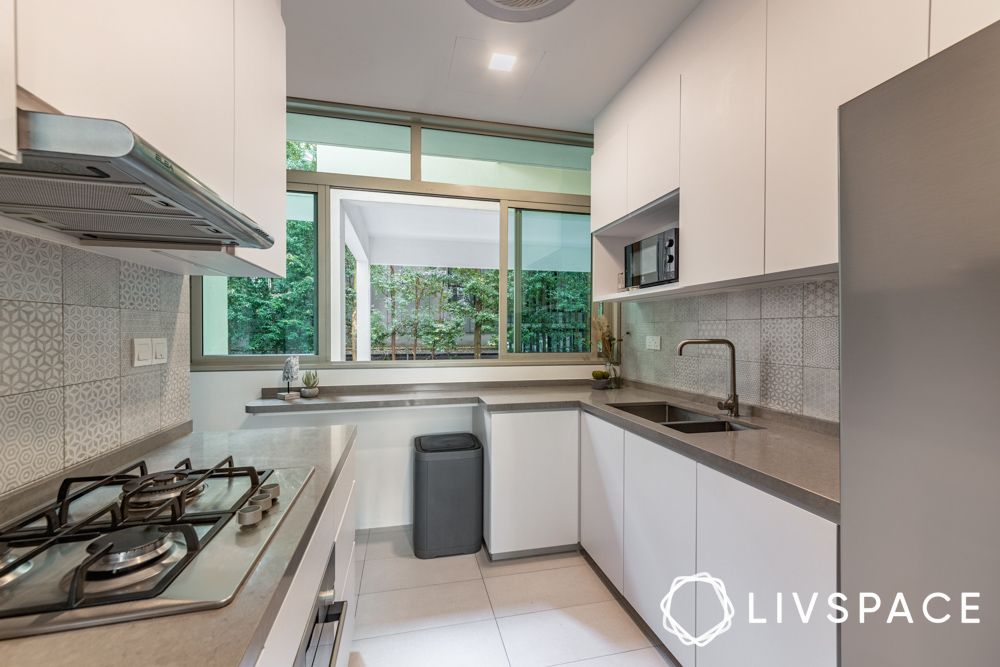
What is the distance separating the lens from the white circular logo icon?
1229 millimetres

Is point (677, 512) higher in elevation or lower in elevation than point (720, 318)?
lower

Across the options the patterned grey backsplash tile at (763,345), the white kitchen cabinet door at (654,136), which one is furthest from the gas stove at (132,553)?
the white kitchen cabinet door at (654,136)

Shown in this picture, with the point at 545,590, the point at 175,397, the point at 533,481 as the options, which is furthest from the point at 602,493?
the point at 175,397

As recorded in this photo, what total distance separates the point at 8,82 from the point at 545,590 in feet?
7.55

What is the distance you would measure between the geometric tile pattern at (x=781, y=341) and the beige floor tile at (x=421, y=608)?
1.66m

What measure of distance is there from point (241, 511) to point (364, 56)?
224 cm

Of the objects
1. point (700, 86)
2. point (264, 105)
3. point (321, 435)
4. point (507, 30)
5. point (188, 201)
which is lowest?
point (321, 435)

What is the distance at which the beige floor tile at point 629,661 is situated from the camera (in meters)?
1.54

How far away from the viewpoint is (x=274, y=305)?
2.51m

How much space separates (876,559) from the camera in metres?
0.63

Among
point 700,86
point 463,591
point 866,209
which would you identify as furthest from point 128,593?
point 700,86

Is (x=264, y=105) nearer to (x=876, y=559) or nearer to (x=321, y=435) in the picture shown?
(x=321, y=435)

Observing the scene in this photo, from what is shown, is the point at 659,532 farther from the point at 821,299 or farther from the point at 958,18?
the point at 958,18

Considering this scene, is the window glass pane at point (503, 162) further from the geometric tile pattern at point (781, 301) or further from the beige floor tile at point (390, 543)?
the beige floor tile at point (390, 543)
